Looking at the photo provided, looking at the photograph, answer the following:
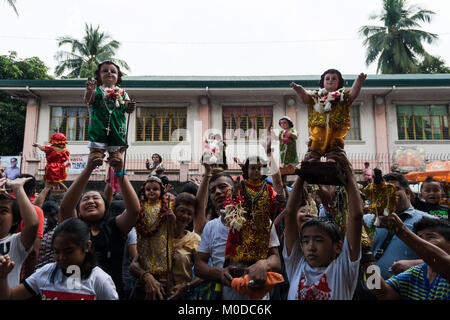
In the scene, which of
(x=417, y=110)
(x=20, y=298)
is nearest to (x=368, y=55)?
(x=417, y=110)

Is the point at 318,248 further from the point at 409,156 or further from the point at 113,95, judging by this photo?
the point at 409,156

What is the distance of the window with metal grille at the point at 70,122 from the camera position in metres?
15.1

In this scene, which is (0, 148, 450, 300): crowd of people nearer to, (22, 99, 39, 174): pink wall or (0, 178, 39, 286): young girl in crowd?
(0, 178, 39, 286): young girl in crowd

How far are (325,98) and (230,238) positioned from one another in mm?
1373

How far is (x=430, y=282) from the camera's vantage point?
2.34 metres

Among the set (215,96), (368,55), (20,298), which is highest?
(368,55)

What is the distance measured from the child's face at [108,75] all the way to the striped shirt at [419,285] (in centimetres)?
293

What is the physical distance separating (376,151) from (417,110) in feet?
9.29

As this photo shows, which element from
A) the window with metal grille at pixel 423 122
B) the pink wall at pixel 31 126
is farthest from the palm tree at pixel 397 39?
the pink wall at pixel 31 126

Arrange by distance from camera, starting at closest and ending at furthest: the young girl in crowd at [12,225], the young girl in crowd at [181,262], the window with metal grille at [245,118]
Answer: the young girl in crowd at [12,225]
the young girl in crowd at [181,262]
the window with metal grille at [245,118]

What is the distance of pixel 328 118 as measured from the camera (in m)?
2.78

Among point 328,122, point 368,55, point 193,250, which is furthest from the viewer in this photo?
point 368,55

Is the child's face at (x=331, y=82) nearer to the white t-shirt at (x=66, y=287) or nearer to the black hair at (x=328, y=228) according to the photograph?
the black hair at (x=328, y=228)

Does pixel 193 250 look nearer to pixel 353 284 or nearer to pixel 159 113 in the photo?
pixel 353 284
